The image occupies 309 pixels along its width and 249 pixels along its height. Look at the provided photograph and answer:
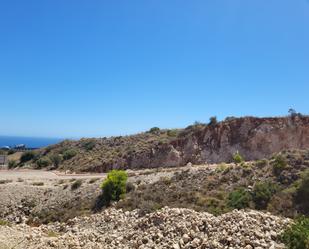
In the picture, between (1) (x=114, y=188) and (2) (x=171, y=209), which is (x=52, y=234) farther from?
(2) (x=171, y=209)

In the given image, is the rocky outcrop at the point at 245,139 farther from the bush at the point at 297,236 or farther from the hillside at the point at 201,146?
the bush at the point at 297,236

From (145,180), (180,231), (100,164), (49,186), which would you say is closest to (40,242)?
(180,231)

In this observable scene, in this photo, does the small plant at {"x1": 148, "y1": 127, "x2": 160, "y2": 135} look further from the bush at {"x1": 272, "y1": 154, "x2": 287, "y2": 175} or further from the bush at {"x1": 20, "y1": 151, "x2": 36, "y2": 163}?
the bush at {"x1": 272, "y1": 154, "x2": 287, "y2": 175}

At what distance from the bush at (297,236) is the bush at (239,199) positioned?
4.40m

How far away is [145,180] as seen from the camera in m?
29.7

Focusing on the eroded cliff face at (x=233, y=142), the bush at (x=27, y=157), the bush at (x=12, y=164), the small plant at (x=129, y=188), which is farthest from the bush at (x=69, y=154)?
the small plant at (x=129, y=188)

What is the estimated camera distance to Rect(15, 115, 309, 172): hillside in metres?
39.2

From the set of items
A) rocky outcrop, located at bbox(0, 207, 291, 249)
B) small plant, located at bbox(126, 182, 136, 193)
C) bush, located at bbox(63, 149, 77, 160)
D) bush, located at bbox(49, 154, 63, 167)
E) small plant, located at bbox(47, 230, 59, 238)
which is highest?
bush, located at bbox(63, 149, 77, 160)

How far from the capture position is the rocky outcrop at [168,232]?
53.8 feet

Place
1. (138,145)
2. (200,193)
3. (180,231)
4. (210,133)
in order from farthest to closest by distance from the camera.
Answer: (138,145), (210,133), (200,193), (180,231)

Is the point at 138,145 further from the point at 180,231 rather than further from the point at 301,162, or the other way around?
the point at 180,231

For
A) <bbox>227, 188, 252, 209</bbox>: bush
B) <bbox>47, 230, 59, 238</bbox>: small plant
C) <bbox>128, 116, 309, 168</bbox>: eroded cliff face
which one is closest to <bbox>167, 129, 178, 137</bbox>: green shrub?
<bbox>128, 116, 309, 168</bbox>: eroded cliff face

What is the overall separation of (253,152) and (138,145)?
1522cm

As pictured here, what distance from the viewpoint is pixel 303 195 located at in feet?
68.2
